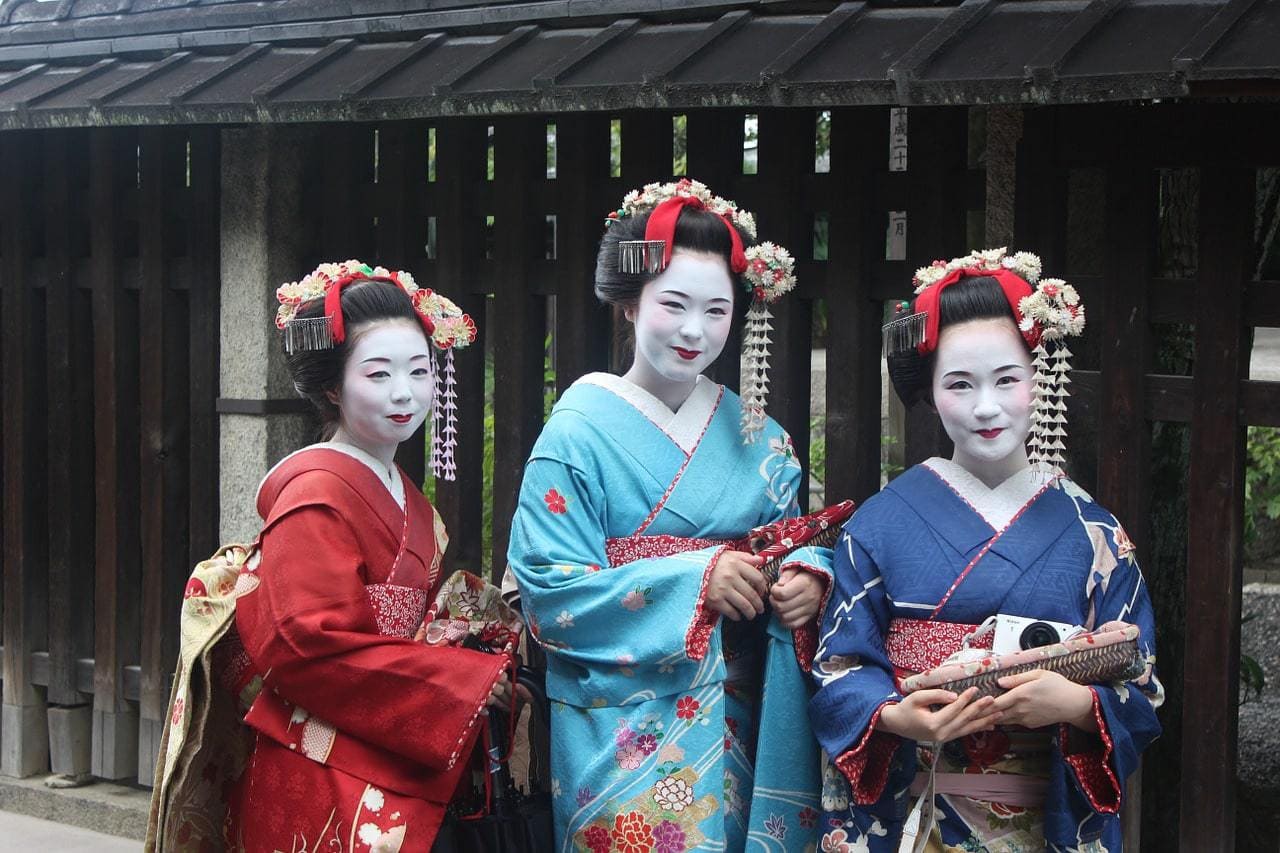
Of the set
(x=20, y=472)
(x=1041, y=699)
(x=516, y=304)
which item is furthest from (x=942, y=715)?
(x=20, y=472)

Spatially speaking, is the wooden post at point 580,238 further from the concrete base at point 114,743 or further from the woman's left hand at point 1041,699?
the concrete base at point 114,743

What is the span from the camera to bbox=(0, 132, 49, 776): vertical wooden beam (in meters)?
6.61

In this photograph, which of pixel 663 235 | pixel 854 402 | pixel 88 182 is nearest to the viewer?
pixel 663 235

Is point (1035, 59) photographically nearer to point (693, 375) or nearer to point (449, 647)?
point (693, 375)

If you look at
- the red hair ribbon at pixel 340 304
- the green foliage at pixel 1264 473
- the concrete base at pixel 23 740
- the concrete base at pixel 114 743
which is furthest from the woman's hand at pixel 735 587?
the green foliage at pixel 1264 473

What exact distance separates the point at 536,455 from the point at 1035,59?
154 cm

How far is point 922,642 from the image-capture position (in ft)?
11.8

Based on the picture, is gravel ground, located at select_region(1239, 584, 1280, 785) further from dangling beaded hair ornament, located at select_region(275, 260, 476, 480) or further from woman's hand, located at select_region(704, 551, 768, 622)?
dangling beaded hair ornament, located at select_region(275, 260, 476, 480)

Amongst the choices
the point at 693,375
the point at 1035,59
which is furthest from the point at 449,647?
the point at 1035,59

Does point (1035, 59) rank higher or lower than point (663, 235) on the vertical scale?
higher

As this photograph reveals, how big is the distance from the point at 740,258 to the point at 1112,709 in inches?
55.8

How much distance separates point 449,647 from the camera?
160 inches

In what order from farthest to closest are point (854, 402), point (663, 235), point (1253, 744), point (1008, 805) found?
point (1253, 744) → point (854, 402) → point (663, 235) → point (1008, 805)

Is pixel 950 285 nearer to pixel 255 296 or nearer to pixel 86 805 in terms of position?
pixel 255 296
